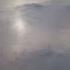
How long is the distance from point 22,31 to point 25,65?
273 mm

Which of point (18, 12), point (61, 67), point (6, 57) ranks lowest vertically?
point (61, 67)

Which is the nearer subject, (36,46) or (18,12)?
(36,46)

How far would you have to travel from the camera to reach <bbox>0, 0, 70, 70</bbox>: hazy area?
4.45ft

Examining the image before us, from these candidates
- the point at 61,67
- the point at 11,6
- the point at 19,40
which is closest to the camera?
the point at 61,67

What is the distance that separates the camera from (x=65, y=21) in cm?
147

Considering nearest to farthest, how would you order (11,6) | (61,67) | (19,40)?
(61,67) → (19,40) → (11,6)

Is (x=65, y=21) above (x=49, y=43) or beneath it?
above

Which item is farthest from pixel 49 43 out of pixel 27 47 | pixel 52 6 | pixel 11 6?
pixel 11 6

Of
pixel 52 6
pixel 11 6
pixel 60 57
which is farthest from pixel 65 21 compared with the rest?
pixel 11 6

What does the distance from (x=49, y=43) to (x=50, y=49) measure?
0.16 feet

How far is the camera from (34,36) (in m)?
1.44

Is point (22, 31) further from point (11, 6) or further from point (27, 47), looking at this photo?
point (11, 6)

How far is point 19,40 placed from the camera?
1438mm

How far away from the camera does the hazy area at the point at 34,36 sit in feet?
4.45
